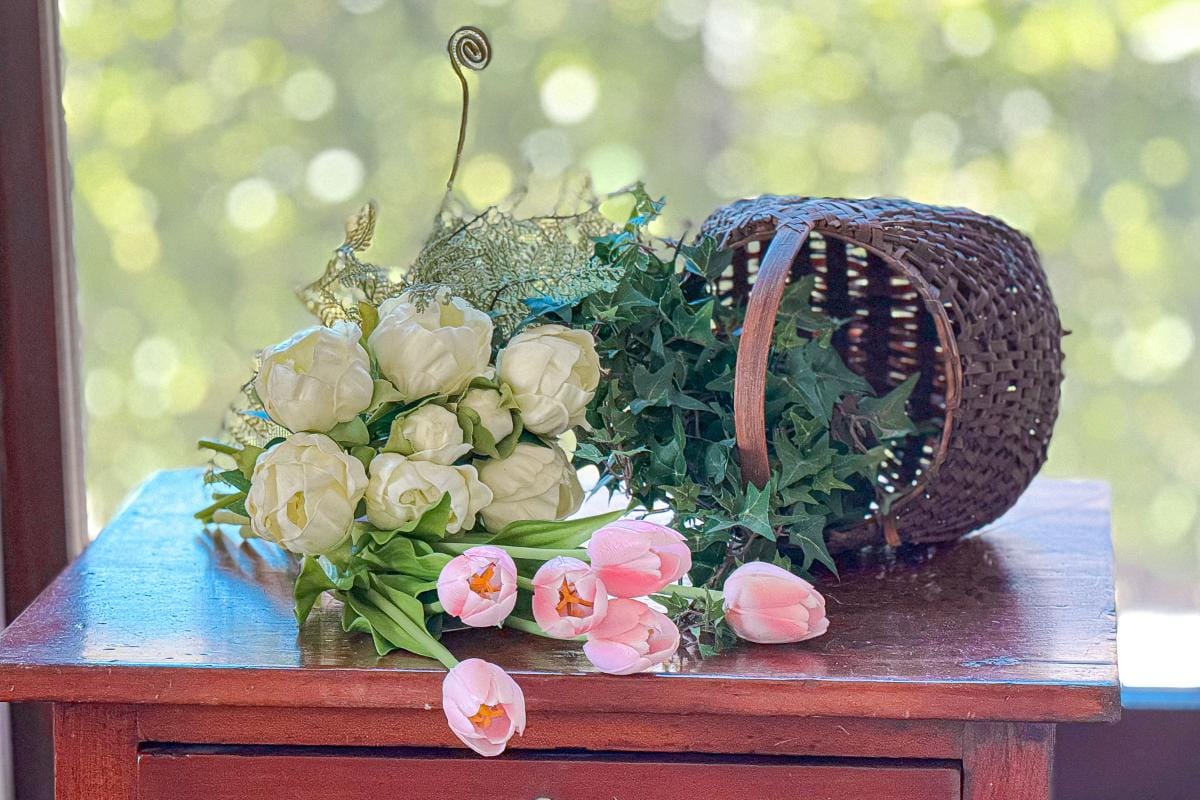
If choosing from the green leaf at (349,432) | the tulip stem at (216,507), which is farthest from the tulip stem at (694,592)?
the tulip stem at (216,507)

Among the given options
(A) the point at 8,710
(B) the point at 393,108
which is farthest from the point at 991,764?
(A) the point at 8,710

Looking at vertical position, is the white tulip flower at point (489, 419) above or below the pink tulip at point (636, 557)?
above

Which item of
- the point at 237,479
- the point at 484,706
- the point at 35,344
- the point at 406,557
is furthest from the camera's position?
the point at 35,344

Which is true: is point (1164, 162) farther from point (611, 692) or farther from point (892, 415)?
point (611, 692)

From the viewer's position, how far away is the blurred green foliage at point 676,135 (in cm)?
126

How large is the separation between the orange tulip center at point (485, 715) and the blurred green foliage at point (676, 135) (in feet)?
2.53

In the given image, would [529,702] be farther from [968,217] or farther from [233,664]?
[968,217]

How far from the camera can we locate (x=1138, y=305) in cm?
129

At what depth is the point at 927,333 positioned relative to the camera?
0.94m

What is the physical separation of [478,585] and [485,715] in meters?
0.07

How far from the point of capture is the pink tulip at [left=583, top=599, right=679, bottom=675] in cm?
65

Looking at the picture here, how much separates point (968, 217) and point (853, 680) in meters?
0.38

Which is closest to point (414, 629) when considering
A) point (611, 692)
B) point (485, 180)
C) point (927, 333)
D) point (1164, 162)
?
point (611, 692)

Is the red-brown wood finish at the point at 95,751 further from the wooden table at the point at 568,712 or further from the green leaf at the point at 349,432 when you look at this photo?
the green leaf at the point at 349,432
